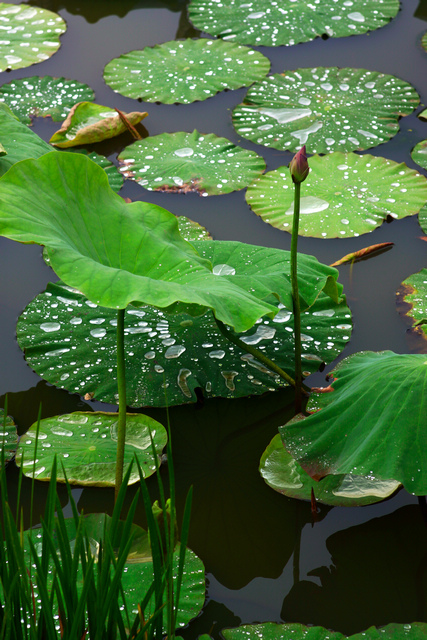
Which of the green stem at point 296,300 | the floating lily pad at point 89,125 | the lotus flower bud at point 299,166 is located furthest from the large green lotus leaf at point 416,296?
the floating lily pad at point 89,125

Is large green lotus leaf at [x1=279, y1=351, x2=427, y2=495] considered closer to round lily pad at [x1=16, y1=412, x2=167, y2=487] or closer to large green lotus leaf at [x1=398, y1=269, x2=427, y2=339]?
round lily pad at [x1=16, y1=412, x2=167, y2=487]

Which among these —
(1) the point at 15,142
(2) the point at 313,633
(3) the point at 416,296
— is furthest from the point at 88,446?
(3) the point at 416,296

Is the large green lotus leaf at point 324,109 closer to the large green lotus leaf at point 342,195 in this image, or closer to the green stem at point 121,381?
the large green lotus leaf at point 342,195

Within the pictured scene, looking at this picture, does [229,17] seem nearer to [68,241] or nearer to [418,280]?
[418,280]

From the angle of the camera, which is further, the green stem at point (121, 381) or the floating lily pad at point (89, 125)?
the floating lily pad at point (89, 125)

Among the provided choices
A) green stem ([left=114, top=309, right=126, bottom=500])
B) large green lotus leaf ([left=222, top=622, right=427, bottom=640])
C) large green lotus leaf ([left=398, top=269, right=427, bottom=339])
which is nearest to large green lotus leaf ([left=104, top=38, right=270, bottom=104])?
large green lotus leaf ([left=398, top=269, right=427, bottom=339])

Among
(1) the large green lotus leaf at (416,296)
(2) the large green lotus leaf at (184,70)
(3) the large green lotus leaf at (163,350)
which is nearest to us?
(3) the large green lotus leaf at (163,350)
